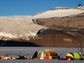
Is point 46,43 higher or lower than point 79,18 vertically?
lower

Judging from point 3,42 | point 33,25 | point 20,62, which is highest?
point 33,25

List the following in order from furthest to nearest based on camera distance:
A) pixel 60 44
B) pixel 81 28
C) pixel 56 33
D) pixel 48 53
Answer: pixel 81 28, pixel 56 33, pixel 60 44, pixel 48 53

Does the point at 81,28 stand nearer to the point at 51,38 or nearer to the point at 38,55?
the point at 51,38

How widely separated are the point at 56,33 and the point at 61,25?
20.2m

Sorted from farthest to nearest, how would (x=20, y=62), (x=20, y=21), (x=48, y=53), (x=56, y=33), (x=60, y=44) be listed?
(x=20, y=21) → (x=56, y=33) → (x=60, y=44) → (x=48, y=53) → (x=20, y=62)

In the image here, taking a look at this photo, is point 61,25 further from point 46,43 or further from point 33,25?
point 46,43

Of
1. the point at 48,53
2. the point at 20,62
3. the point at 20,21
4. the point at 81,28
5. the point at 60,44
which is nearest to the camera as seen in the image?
the point at 20,62

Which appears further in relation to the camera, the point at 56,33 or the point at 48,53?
the point at 56,33

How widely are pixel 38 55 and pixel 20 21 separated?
101 m

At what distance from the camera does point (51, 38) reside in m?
123

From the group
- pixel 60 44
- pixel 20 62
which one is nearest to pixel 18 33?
pixel 60 44

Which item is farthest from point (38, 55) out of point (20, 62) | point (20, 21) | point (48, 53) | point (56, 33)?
point (20, 21)

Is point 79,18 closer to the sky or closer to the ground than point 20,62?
closer to the sky

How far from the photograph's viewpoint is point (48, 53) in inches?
2078
